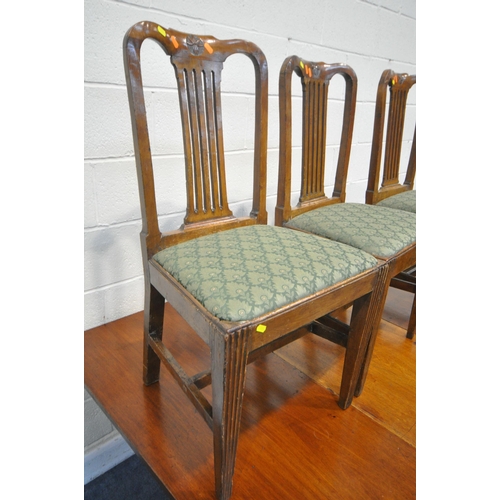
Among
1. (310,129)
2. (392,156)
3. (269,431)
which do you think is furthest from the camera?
(392,156)

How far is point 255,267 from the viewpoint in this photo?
32.2 inches

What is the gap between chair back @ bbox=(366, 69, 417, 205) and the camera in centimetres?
151

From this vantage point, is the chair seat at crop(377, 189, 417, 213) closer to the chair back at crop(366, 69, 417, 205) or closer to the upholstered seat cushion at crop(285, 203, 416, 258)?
the chair back at crop(366, 69, 417, 205)

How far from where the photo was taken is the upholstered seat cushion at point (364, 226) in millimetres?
1061

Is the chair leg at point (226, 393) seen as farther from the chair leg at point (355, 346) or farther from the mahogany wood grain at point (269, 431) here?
the chair leg at point (355, 346)

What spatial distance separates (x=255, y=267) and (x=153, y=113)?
2.42 feet

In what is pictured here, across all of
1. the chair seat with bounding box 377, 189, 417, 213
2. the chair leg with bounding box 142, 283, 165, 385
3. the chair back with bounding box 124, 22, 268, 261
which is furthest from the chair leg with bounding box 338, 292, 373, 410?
the chair seat with bounding box 377, 189, 417, 213

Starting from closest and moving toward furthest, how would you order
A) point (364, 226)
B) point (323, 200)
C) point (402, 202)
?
point (364, 226) → point (323, 200) → point (402, 202)

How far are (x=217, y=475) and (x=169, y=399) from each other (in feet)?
1.15

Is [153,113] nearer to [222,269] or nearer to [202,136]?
[202,136]

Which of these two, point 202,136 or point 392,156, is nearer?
point 202,136

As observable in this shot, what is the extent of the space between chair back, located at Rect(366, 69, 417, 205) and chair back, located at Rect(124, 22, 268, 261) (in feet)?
2.11

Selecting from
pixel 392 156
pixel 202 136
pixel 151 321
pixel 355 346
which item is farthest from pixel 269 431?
pixel 392 156

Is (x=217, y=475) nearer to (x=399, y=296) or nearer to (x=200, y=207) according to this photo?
(x=200, y=207)
